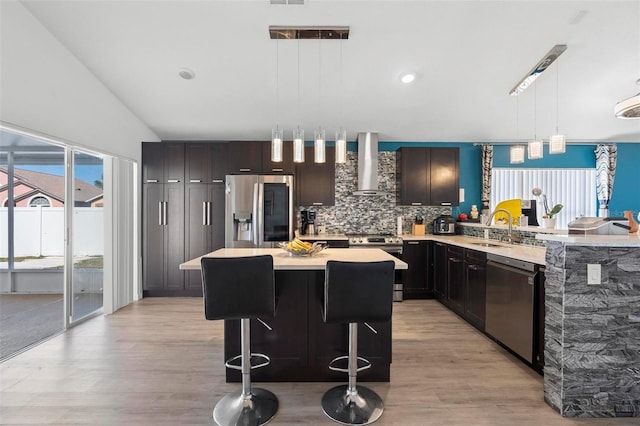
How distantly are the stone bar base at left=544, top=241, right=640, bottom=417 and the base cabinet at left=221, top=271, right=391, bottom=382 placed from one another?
1.20m

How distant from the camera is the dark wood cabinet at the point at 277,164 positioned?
183 inches

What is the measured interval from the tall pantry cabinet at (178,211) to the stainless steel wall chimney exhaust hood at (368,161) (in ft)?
7.33

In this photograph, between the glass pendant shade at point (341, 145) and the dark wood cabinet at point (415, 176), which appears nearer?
the glass pendant shade at point (341, 145)

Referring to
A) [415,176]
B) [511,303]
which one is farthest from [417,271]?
[511,303]

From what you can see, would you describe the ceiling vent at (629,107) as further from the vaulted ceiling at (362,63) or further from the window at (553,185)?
the window at (553,185)

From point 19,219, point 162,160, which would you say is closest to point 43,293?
point 19,219

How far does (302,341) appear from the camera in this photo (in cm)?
235

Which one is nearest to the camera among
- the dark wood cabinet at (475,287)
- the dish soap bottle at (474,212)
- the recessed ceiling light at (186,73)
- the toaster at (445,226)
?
the dark wood cabinet at (475,287)

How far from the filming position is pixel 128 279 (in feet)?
14.0

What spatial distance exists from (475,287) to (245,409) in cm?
269

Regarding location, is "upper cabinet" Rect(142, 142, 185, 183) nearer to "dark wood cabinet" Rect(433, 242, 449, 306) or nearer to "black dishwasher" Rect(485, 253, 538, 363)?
"dark wood cabinet" Rect(433, 242, 449, 306)

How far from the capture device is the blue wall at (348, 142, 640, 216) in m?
5.23

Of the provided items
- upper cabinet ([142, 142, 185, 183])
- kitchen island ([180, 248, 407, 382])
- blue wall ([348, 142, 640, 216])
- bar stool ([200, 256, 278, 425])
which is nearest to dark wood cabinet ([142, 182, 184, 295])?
upper cabinet ([142, 142, 185, 183])

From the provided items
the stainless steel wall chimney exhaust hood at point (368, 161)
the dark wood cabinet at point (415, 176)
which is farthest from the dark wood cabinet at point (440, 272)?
the stainless steel wall chimney exhaust hood at point (368, 161)
